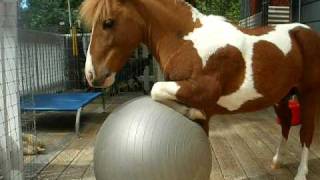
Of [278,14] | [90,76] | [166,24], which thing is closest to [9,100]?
[90,76]

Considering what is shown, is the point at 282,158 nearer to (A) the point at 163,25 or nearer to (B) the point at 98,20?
(A) the point at 163,25

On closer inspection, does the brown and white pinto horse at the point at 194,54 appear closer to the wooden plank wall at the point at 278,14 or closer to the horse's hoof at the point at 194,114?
the horse's hoof at the point at 194,114

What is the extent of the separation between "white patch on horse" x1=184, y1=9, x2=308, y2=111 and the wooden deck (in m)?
0.91

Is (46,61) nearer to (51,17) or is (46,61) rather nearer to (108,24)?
(51,17)

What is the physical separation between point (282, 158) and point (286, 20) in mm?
3602

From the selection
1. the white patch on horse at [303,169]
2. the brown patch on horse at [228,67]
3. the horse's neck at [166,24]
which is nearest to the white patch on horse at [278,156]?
the white patch on horse at [303,169]

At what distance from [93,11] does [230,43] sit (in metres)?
0.84

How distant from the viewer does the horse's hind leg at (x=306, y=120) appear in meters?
3.50

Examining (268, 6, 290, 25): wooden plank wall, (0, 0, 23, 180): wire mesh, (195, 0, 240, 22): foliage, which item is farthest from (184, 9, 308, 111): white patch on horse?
(195, 0, 240, 22): foliage

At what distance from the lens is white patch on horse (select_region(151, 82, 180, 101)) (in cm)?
267

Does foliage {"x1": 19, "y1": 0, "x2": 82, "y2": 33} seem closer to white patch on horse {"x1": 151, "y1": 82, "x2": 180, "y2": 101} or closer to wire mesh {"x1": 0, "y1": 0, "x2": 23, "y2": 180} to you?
wire mesh {"x1": 0, "y1": 0, "x2": 23, "y2": 180}

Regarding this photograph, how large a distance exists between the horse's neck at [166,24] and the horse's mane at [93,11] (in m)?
0.25

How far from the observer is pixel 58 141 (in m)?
5.24

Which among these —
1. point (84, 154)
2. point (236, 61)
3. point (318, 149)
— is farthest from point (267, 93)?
point (84, 154)
